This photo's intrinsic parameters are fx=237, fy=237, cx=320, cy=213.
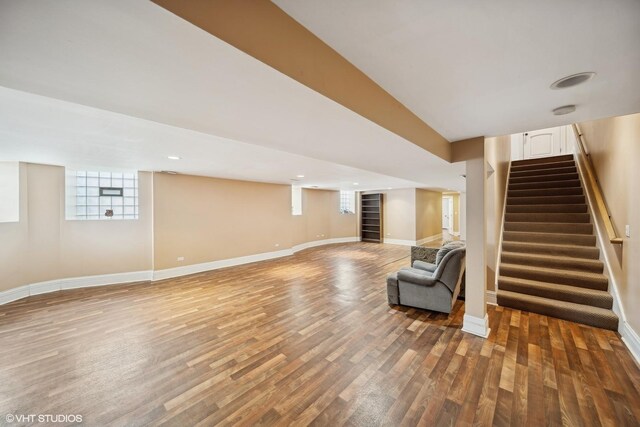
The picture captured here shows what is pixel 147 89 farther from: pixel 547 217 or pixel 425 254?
pixel 547 217

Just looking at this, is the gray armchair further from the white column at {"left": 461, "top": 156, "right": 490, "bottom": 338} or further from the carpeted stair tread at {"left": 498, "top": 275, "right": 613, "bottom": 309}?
the carpeted stair tread at {"left": 498, "top": 275, "right": 613, "bottom": 309}

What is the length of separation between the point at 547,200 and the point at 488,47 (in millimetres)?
4874

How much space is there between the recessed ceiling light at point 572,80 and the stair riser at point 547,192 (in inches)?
161

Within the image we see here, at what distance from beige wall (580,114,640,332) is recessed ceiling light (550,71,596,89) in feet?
5.90

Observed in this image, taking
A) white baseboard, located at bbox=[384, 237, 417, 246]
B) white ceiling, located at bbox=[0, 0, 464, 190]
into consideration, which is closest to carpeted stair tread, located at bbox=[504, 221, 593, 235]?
white ceiling, located at bbox=[0, 0, 464, 190]

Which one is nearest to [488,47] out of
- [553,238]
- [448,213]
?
[553,238]

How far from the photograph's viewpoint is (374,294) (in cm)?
400

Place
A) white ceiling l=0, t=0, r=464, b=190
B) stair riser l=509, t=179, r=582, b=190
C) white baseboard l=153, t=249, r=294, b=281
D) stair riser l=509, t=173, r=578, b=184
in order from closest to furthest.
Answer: white ceiling l=0, t=0, r=464, b=190 → stair riser l=509, t=179, r=582, b=190 → stair riser l=509, t=173, r=578, b=184 → white baseboard l=153, t=249, r=294, b=281

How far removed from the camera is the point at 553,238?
12.8 feet

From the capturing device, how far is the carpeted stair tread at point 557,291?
2.95 m

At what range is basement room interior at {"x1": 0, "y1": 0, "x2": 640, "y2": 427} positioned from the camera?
100 cm

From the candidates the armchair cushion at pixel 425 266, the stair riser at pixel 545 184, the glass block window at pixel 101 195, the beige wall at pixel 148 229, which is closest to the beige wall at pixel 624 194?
the stair riser at pixel 545 184

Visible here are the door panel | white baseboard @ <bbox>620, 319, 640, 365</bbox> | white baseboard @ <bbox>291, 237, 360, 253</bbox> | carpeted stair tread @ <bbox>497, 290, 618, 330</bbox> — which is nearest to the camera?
white baseboard @ <bbox>620, 319, 640, 365</bbox>

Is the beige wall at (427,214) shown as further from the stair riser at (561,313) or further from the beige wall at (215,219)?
the stair riser at (561,313)
